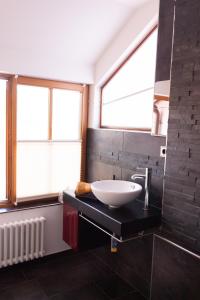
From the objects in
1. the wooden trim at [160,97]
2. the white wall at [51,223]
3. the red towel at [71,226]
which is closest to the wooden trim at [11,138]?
the white wall at [51,223]

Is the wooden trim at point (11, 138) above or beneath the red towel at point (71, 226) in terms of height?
above

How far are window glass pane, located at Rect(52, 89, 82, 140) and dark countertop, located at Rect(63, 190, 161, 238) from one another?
1.00 metres

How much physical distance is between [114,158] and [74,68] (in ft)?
3.68

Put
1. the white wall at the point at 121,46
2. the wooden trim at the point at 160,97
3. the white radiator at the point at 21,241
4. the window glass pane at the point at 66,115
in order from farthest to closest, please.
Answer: the window glass pane at the point at 66,115 < the white radiator at the point at 21,241 < the white wall at the point at 121,46 < the wooden trim at the point at 160,97

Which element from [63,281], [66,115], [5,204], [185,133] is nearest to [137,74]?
[66,115]

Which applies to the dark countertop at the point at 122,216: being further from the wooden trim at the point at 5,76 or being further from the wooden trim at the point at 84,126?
the wooden trim at the point at 5,76

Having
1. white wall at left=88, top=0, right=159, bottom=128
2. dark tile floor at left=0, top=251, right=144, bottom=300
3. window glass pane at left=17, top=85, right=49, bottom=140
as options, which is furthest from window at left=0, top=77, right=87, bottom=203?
dark tile floor at left=0, top=251, right=144, bottom=300

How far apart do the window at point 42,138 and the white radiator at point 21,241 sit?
0.98 feet

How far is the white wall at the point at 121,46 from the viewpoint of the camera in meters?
2.47

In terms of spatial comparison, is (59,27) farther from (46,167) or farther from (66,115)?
(46,167)

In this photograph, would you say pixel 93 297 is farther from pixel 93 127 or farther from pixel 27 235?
pixel 93 127

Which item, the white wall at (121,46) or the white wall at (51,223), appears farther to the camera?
the white wall at (51,223)

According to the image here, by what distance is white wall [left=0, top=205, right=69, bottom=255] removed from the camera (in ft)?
9.78

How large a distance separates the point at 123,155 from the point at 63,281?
140cm
